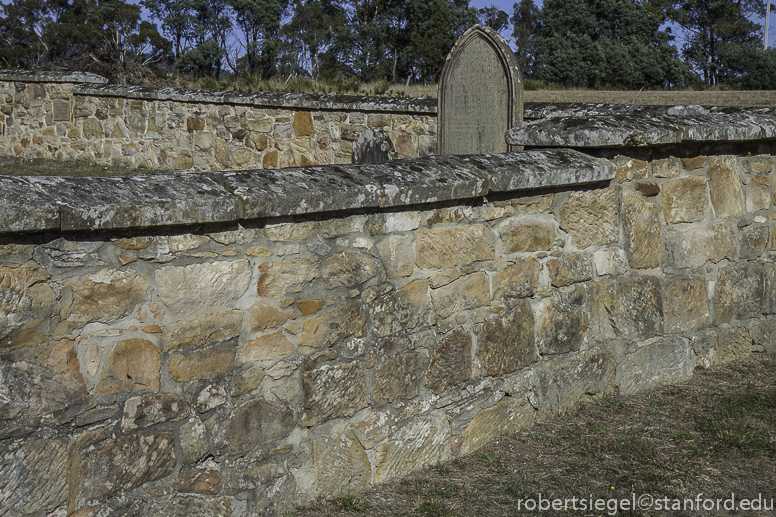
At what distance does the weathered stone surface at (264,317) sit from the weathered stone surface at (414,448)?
682mm

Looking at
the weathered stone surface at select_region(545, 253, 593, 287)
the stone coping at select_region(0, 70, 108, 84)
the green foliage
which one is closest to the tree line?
the green foliage

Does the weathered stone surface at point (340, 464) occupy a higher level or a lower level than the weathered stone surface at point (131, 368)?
lower

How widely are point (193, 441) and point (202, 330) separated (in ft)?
1.20

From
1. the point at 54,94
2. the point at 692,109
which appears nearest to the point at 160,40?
the point at 54,94

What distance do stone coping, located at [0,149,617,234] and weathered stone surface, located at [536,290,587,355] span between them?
55 cm

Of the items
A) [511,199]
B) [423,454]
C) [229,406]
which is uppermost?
[511,199]

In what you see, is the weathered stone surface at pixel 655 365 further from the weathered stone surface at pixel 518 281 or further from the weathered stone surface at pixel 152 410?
the weathered stone surface at pixel 152 410

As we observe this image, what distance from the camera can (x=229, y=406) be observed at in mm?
2352

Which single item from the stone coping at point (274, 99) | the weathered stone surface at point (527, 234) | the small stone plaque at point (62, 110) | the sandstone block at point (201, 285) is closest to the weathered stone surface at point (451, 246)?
the weathered stone surface at point (527, 234)

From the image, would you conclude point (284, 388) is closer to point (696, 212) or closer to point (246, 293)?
point (246, 293)

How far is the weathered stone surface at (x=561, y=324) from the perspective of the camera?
3188 millimetres

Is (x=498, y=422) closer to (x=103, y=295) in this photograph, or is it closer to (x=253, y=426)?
(x=253, y=426)

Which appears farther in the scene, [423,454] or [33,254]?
[423,454]

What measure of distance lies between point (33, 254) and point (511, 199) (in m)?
1.90
